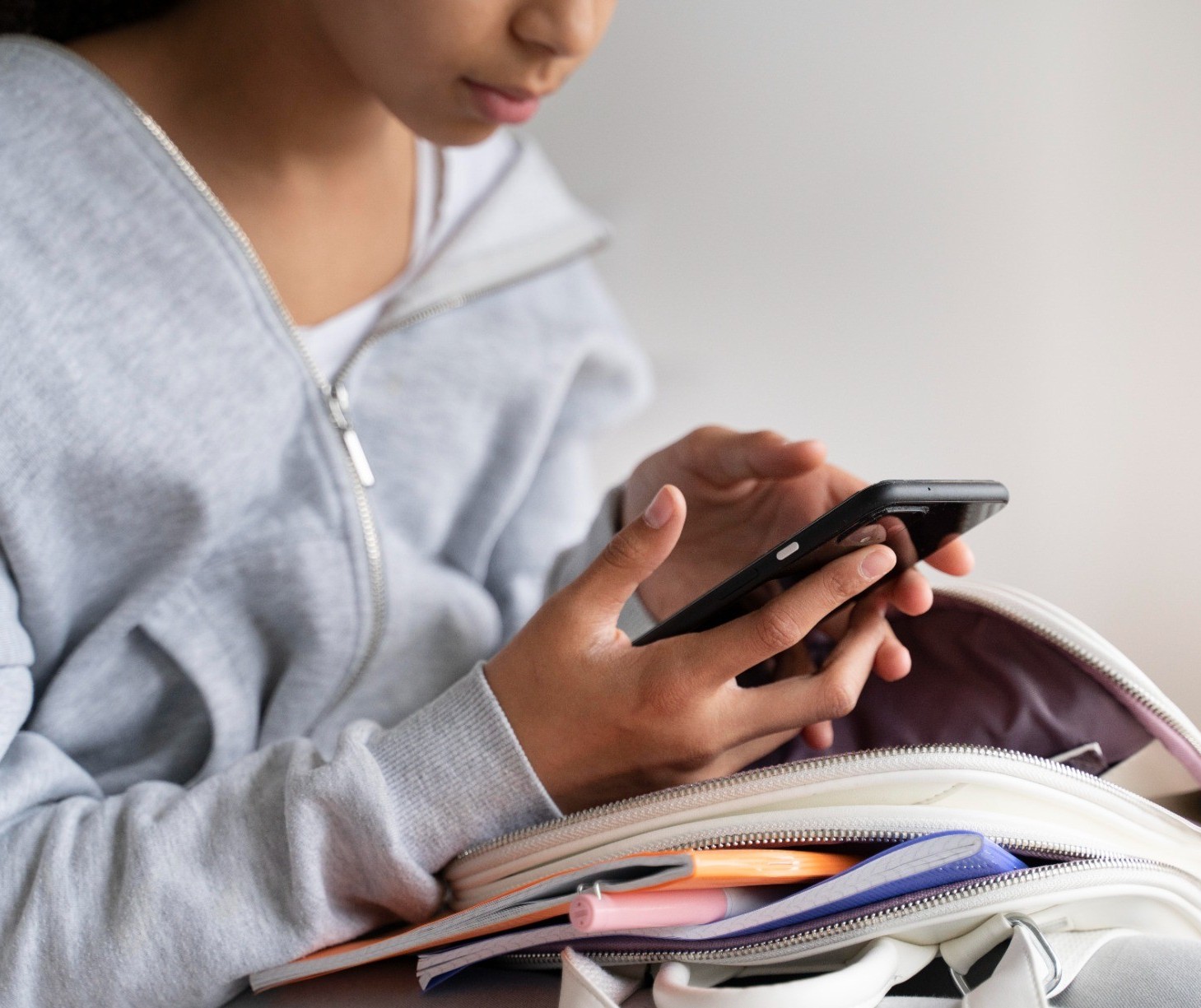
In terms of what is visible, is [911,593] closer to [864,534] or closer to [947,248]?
[864,534]

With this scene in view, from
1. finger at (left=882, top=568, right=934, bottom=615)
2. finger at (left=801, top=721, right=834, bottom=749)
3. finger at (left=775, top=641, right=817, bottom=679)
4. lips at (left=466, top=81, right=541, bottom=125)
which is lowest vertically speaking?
finger at (left=801, top=721, right=834, bottom=749)

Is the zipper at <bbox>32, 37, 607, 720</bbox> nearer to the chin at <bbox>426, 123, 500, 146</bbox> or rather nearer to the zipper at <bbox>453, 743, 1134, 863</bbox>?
the chin at <bbox>426, 123, 500, 146</bbox>

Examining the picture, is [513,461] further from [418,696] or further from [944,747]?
[944,747]

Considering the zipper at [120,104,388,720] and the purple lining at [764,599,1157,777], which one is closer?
the purple lining at [764,599,1157,777]

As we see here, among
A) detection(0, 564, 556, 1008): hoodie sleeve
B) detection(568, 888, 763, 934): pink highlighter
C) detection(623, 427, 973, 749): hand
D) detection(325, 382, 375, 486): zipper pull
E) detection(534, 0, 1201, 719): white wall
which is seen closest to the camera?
detection(568, 888, 763, 934): pink highlighter

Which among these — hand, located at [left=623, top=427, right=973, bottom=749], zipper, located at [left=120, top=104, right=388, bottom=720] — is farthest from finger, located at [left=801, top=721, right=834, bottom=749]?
zipper, located at [left=120, top=104, right=388, bottom=720]

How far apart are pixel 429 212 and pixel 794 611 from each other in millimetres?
541

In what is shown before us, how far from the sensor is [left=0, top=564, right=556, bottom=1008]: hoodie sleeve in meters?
0.50

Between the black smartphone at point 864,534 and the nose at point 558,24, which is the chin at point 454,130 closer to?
the nose at point 558,24

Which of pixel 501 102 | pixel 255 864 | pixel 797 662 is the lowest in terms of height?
pixel 255 864

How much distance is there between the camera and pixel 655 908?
0.41m

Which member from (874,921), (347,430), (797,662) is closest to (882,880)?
(874,921)

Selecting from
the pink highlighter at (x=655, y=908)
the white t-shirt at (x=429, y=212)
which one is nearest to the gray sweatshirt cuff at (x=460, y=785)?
the pink highlighter at (x=655, y=908)

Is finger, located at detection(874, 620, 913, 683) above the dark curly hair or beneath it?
beneath
